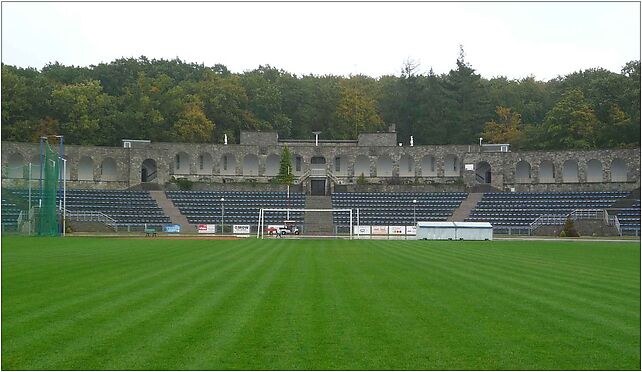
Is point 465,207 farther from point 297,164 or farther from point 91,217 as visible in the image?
point 91,217

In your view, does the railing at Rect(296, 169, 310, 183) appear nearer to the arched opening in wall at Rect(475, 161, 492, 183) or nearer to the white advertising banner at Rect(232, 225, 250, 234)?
the white advertising banner at Rect(232, 225, 250, 234)

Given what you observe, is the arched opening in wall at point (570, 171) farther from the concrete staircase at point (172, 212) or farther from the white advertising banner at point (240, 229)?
the concrete staircase at point (172, 212)

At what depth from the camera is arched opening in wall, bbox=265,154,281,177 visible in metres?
78.1

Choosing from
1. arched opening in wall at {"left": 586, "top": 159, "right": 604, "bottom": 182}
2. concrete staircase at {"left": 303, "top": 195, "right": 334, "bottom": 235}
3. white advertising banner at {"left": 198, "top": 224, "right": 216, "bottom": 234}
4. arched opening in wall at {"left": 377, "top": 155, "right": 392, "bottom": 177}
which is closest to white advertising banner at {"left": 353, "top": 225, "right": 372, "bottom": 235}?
concrete staircase at {"left": 303, "top": 195, "right": 334, "bottom": 235}

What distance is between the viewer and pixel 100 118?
79562 mm

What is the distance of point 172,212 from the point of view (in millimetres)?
63219

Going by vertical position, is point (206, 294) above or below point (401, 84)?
below

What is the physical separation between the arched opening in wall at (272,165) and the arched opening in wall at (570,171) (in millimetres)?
31501

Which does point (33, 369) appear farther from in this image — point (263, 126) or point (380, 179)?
point (263, 126)

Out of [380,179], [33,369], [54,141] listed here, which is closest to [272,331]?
[33,369]

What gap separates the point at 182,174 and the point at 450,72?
133ft

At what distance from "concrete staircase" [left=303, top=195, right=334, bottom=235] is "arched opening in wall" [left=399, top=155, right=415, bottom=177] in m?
12.2

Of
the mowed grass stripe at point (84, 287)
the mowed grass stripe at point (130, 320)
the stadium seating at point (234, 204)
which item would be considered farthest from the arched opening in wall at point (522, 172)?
the mowed grass stripe at point (130, 320)

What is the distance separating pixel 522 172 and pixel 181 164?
3795 centimetres
